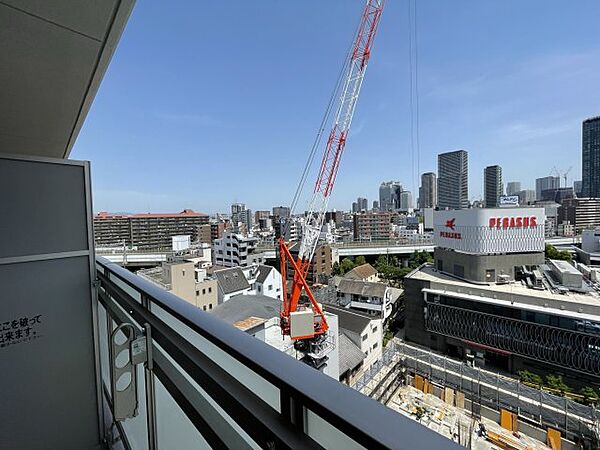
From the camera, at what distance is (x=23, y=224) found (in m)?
1.37

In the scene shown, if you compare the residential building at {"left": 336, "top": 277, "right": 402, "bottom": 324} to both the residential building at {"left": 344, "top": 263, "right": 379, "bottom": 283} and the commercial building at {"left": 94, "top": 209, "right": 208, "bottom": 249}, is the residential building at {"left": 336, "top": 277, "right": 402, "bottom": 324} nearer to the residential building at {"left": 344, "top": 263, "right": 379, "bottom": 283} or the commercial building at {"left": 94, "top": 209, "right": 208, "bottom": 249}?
the residential building at {"left": 344, "top": 263, "right": 379, "bottom": 283}

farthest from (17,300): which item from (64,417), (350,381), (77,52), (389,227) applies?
(389,227)

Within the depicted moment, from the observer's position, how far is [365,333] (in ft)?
31.8

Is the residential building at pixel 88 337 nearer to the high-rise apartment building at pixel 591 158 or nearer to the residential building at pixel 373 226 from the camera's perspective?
the residential building at pixel 373 226

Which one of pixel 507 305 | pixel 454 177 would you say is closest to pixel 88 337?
pixel 507 305

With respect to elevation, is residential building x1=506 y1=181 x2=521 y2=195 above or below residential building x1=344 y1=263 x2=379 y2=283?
above

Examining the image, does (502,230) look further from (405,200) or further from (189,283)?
(405,200)

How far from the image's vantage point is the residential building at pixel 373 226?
35.1 metres

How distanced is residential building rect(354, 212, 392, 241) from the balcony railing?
114ft

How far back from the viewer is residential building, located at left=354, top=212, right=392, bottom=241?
35125 mm

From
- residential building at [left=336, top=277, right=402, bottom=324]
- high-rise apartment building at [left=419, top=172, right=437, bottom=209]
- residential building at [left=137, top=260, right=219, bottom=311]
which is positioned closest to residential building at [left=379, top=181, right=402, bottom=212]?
high-rise apartment building at [left=419, top=172, right=437, bottom=209]

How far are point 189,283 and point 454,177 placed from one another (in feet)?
137

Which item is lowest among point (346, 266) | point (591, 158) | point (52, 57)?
point (346, 266)

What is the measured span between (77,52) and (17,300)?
45.4 inches
